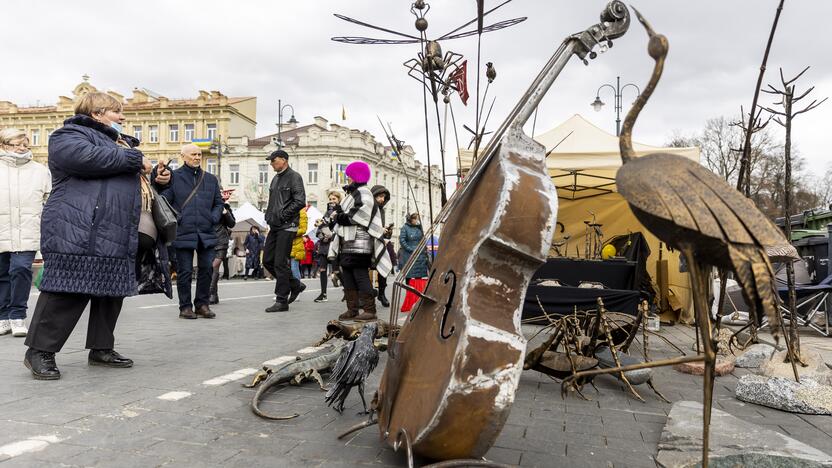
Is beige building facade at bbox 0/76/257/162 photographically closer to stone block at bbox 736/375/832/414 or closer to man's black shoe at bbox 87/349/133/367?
man's black shoe at bbox 87/349/133/367

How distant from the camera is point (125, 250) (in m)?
3.90

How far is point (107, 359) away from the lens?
415cm

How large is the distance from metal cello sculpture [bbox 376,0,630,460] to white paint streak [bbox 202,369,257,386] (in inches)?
82.2

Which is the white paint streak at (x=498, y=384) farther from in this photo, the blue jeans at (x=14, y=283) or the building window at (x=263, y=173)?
the building window at (x=263, y=173)

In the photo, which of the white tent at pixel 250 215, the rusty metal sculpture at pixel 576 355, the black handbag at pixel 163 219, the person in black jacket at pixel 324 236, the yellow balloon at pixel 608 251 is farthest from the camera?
the white tent at pixel 250 215

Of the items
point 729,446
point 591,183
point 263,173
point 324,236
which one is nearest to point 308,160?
point 263,173

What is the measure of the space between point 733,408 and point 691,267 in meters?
2.42

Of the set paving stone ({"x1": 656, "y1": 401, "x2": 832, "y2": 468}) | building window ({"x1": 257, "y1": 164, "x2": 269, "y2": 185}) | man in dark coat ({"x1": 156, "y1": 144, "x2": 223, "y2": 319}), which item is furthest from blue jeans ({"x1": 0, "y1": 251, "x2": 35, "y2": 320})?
building window ({"x1": 257, "y1": 164, "x2": 269, "y2": 185})

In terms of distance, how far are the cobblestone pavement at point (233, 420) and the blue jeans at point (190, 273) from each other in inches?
87.3

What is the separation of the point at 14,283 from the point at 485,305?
5730 millimetres

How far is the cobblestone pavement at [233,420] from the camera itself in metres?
2.39

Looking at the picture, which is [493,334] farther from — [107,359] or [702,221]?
[107,359]

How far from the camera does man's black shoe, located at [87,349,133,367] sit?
4.11 meters

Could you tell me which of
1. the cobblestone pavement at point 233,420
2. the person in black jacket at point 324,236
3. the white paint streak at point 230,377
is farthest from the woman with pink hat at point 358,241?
the white paint streak at point 230,377
